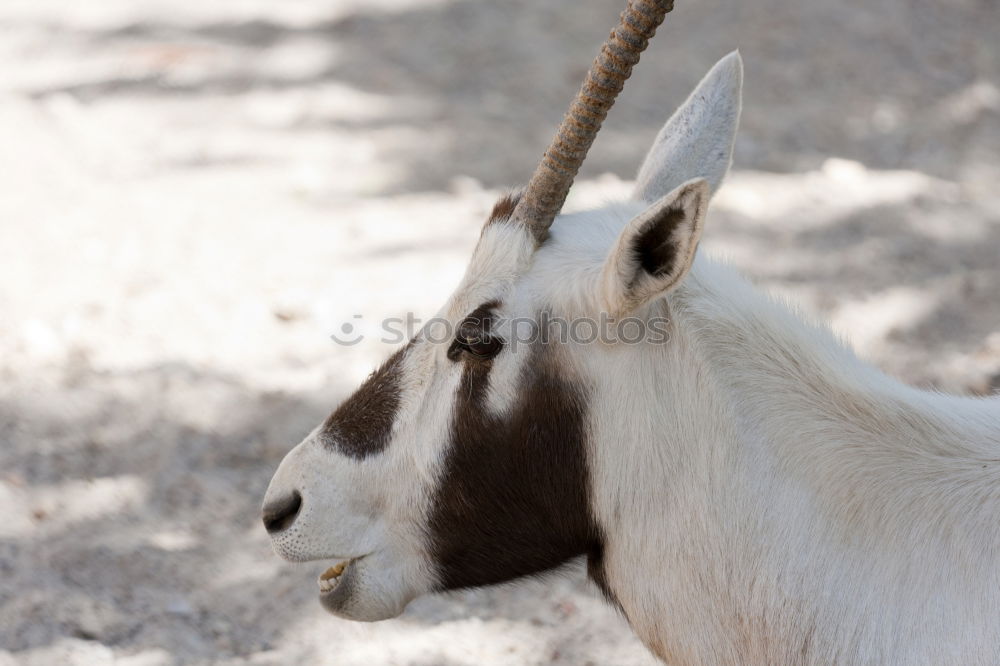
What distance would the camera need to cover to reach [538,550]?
2646 millimetres

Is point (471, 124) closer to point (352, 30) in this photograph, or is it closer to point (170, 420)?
point (352, 30)

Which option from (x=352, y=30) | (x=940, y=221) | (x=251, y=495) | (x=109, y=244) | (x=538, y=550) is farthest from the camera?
(x=352, y=30)

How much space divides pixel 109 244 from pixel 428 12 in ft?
10.3

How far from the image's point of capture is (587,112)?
2.49 metres

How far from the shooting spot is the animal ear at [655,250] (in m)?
2.17

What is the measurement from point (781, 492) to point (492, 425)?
665mm

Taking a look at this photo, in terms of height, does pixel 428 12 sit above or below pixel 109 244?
above

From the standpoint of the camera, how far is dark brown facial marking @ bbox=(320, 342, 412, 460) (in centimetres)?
266

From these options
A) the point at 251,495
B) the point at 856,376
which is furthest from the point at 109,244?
the point at 856,376

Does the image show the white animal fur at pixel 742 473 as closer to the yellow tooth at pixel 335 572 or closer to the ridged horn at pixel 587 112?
the ridged horn at pixel 587 112

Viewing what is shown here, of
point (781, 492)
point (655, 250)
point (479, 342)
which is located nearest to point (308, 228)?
point (479, 342)

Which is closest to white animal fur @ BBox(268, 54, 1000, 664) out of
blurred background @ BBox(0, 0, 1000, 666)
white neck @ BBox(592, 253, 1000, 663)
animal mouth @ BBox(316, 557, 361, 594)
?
white neck @ BBox(592, 253, 1000, 663)

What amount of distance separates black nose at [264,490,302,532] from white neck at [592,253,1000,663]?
0.76 metres

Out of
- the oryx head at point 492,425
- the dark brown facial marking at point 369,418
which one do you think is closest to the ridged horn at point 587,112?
the oryx head at point 492,425
